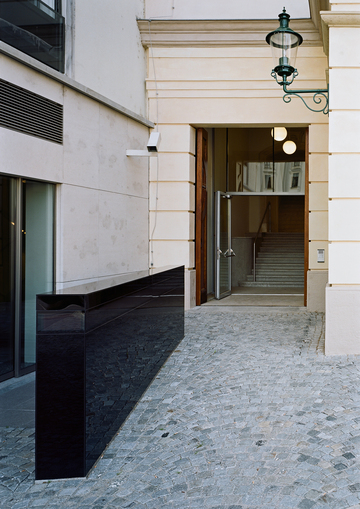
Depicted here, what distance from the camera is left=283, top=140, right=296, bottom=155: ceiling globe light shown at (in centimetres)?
1111

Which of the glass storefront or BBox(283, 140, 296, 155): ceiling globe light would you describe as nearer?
the glass storefront

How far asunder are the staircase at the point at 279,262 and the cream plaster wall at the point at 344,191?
8983 mm

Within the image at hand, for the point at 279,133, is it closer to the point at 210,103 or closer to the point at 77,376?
the point at 210,103

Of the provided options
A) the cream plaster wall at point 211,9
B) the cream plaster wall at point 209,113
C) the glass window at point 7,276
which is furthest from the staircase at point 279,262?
the glass window at point 7,276

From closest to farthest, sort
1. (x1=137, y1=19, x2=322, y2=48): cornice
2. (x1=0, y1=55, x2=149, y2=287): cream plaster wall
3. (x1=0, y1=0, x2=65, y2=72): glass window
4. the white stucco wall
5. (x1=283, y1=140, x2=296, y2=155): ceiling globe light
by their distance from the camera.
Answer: (x1=0, y1=0, x2=65, y2=72): glass window → (x1=0, y1=55, x2=149, y2=287): cream plaster wall → the white stucco wall → (x1=137, y1=19, x2=322, y2=48): cornice → (x1=283, y1=140, x2=296, y2=155): ceiling globe light

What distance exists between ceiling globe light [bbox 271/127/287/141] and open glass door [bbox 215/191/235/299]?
188cm

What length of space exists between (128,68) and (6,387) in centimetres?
641

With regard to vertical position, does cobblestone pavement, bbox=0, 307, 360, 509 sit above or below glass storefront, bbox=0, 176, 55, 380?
below

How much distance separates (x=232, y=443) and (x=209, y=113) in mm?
7615

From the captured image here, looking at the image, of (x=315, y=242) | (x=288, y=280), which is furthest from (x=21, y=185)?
(x=288, y=280)

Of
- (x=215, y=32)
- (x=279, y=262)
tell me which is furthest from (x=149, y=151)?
(x=279, y=262)

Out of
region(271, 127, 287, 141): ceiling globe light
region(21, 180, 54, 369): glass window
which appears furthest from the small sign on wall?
region(21, 180, 54, 369): glass window

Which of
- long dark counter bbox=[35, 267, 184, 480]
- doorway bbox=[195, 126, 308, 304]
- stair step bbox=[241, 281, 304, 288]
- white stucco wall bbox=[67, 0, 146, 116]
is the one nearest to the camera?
long dark counter bbox=[35, 267, 184, 480]

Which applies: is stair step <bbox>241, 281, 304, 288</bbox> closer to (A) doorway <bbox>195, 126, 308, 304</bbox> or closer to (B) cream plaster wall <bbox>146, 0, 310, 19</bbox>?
(A) doorway <bbox>195, 126, 308, 304</bbox>
